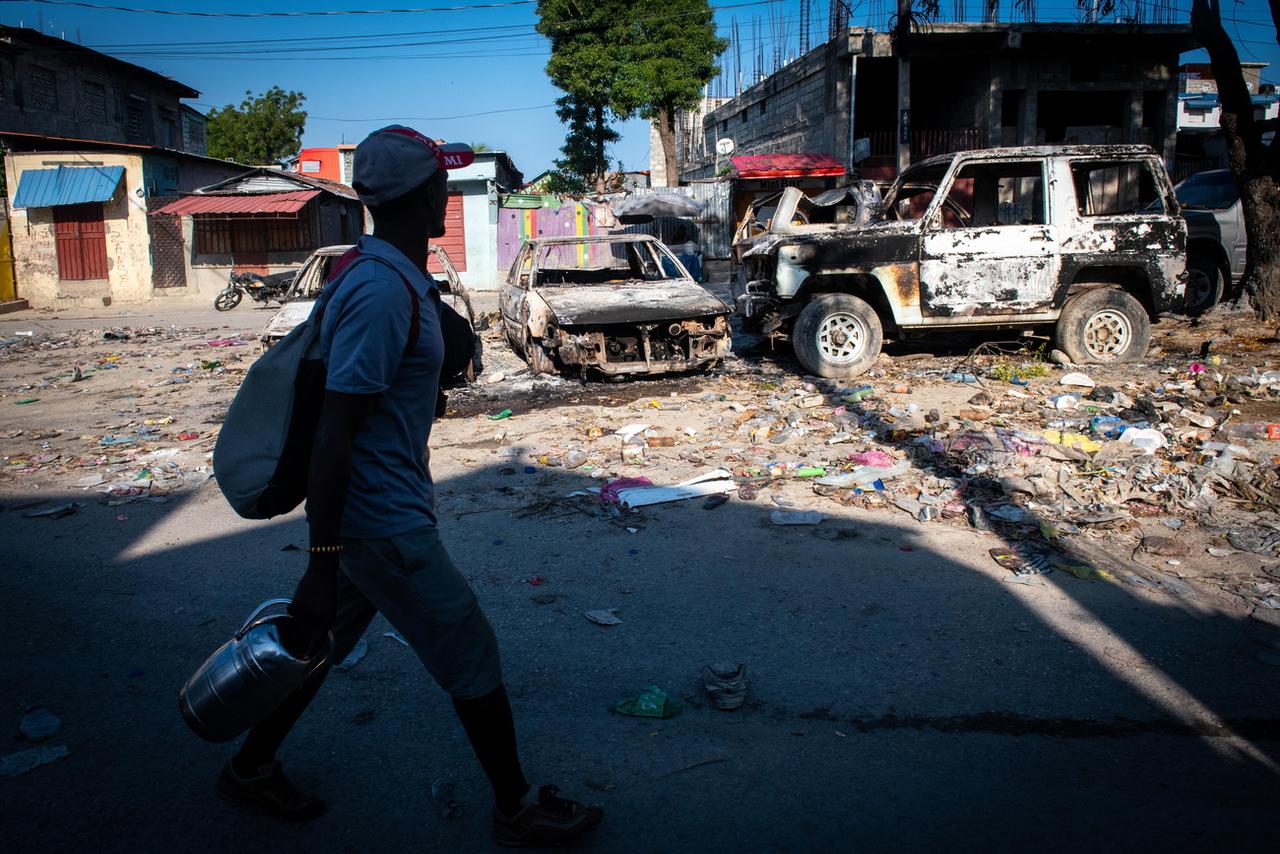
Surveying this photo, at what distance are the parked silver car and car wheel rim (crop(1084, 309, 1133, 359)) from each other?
11.1 ft

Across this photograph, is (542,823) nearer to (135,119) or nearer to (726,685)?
(726,685)

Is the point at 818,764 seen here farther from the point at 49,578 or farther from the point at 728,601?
the point at 49,578

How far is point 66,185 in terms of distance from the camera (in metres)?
21.1

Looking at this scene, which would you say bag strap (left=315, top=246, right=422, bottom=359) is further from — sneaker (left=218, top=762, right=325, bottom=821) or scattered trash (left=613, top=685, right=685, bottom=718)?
scattered trash (left=613, top=685, right=685, bottom=718)

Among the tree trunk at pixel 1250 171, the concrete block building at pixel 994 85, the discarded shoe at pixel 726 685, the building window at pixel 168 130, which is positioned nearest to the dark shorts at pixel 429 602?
the discarded shoe at pixel 726 685

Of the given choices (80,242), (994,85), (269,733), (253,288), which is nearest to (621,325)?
(269,733)

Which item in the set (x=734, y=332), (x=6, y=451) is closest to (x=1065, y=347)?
(x=734, y=332)

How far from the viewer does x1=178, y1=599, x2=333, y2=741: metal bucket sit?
1906 mm

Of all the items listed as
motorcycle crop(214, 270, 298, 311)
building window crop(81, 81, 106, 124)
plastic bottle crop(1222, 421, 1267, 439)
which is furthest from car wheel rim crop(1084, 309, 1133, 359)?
building window crop(81, 81, 106, 124)

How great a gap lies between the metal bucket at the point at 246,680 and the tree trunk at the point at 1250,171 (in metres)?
11.3

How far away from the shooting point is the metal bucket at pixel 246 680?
191 cm

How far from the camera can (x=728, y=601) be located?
3.70m

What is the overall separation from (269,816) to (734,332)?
10593 mm

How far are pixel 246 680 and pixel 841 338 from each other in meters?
7.14
